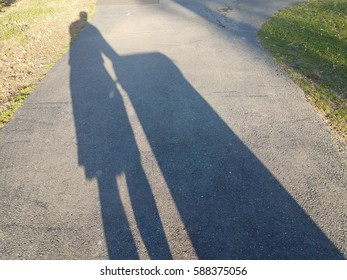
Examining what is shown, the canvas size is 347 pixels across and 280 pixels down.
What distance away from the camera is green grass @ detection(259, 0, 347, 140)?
18.5 feet

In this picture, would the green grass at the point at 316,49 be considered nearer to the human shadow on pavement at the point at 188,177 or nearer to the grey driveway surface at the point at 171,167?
the grey driveway surface at the point at 171,167

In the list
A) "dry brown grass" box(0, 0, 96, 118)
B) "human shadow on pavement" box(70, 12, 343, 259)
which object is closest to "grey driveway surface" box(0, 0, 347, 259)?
"human shadow on pavement" box(70, 12, 343, 259)

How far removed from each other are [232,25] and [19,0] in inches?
494

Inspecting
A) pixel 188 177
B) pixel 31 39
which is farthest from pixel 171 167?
pixel 31 39

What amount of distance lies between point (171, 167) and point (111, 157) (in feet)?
3.46

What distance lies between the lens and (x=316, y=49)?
25.5ft

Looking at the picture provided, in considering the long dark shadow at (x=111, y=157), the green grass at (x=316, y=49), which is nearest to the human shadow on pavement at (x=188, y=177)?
the long dark shadow at (x=111, y=157)

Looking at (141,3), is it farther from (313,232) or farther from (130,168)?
(313,232)

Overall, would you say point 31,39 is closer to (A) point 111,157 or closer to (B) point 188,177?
(A) point 111,157

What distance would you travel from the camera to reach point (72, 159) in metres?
4.55

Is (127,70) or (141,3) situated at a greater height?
(141,3)

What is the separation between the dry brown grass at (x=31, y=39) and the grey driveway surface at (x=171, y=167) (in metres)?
0.71

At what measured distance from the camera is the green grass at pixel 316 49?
18.5 feet
